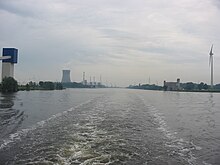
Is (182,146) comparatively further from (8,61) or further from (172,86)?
(172,86)

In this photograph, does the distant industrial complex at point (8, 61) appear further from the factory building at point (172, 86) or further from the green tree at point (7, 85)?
the factory building at point (172, 86)

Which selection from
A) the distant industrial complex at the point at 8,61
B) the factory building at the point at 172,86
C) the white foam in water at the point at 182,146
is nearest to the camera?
the white foam in water at the point at 182,146

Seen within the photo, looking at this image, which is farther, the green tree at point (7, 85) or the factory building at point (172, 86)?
the factory building at point (172, 86)

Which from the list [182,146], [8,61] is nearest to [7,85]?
[8,61]

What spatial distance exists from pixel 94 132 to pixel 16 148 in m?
4.48

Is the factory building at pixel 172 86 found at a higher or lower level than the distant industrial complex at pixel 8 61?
lower

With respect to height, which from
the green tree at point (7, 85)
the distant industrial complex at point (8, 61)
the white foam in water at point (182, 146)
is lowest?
the white foam in water at point (182, 146)

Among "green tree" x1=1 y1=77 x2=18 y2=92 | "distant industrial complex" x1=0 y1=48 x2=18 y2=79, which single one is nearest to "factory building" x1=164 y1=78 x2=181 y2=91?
"distant industrial complex" x1=0 y1=48 x2=18 y2=79

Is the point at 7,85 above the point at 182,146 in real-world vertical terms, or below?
above

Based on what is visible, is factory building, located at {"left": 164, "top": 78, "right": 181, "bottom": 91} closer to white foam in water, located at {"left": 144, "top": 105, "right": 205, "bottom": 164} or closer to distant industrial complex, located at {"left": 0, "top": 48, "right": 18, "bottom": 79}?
distant industrial complex, located at {"left": 0, "top": 48, "right": 18, "bottom": 79}

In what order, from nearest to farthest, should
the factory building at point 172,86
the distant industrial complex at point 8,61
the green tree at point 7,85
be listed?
the green tree at point 7,85 < the distant industrial complex at point 8,61 < the factory building at point 172,86

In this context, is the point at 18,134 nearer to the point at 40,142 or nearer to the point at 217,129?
the point at 40,142

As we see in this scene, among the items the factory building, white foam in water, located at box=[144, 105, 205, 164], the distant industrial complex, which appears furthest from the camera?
the factory building

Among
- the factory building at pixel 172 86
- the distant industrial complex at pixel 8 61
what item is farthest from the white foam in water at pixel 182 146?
the factory building at pixel 172 86
